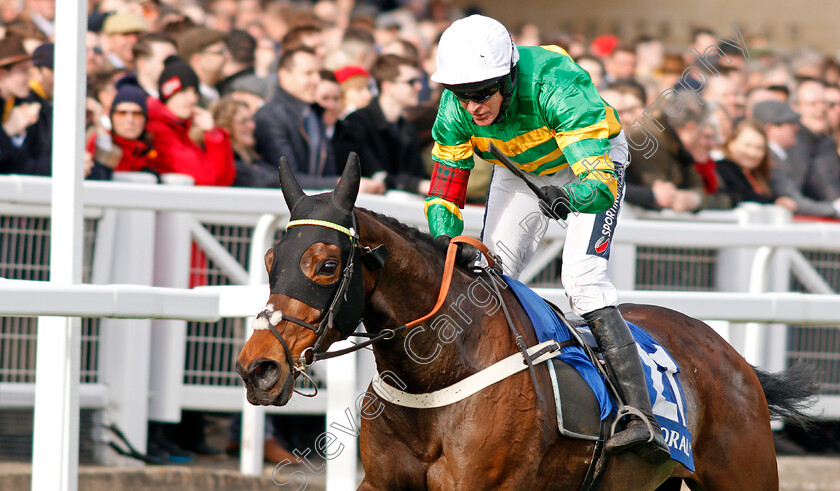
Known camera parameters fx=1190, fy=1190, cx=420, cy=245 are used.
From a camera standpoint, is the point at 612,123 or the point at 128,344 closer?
the point at 612,123

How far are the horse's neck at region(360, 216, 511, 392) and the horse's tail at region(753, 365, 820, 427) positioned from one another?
167cm

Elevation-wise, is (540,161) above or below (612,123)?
below

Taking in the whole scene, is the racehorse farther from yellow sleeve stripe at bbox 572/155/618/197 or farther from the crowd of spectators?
the crowd of spectators

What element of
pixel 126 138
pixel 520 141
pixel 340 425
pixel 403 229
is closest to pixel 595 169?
pixel 520 141

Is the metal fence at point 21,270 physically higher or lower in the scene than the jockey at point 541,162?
lower

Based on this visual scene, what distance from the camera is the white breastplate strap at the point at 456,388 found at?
143 inches

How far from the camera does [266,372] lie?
321 centimetres

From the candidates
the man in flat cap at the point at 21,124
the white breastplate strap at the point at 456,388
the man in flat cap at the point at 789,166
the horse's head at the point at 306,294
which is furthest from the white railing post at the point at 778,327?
the horse's head at the point at 306,294

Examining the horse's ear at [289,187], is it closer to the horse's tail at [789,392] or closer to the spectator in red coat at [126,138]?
the horse's tail at [789,392]

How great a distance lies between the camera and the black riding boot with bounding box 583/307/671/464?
3959 mm

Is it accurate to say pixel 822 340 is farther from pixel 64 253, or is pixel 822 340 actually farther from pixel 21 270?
pixel 64 253

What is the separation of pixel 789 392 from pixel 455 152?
1.83m

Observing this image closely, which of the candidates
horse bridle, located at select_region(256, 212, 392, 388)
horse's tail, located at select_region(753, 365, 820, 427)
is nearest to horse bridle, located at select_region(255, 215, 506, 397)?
horse bridle, located at select_region(256, 212, 392, 388)

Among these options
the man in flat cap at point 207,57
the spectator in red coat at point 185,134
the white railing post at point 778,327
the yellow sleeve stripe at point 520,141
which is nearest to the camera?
the yellow sleeve stripe at point 520,141
